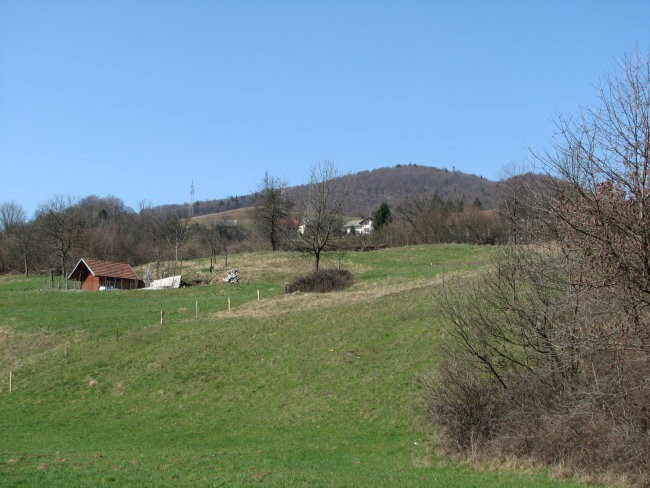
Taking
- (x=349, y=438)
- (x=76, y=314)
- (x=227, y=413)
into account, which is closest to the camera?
(x=349, y=438)

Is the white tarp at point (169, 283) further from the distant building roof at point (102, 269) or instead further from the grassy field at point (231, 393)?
the grassy field at point (231, 393)

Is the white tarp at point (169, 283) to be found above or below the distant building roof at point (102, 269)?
below

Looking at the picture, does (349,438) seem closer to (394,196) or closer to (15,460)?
(15,460)

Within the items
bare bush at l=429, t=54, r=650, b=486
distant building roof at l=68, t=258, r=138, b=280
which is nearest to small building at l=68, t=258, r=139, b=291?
distant building roof at l=68, t=258, r=138, b=280

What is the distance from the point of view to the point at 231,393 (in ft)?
87.2

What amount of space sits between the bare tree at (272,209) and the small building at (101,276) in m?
18.9

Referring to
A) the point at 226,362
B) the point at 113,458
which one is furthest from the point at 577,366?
the point at 226,362

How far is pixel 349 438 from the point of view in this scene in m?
20.1

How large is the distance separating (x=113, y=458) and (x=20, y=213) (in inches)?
4831

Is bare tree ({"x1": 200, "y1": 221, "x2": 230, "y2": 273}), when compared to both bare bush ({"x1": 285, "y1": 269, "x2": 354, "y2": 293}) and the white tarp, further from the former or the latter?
bare bush ({"x1": 285, "y1": 269, "x2": 354, "y2": 293})

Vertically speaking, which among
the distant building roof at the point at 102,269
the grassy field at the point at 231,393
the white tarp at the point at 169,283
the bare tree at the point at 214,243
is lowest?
the grassy field at the point at 231,393

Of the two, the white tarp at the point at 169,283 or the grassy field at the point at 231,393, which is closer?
the grassy field at the point at 231,393

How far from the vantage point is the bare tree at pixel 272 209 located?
77125 millimetres

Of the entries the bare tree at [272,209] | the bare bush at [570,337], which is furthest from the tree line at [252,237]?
the bare bush at [570,337]
